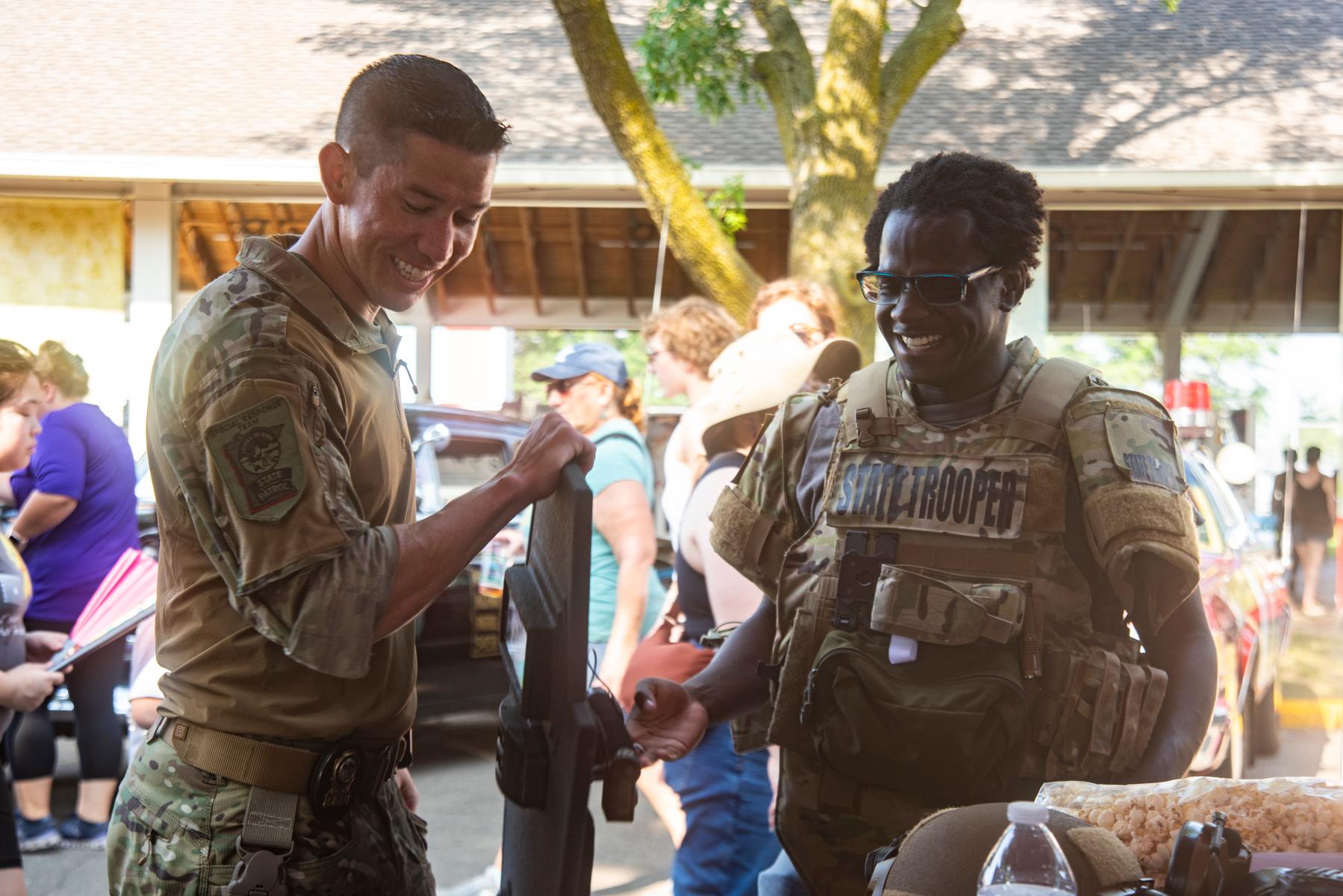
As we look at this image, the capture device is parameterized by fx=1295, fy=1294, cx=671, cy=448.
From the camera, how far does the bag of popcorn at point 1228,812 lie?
1.40 metres

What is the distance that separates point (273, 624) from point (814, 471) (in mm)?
1107

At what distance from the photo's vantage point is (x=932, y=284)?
2295 mm

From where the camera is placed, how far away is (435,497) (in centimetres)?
647

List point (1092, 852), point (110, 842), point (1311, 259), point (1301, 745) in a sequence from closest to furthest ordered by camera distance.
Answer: point (1092, 852) < point (110, 842) < point (1301, 745) < point (1311, 259)

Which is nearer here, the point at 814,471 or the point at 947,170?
the point at 947,170

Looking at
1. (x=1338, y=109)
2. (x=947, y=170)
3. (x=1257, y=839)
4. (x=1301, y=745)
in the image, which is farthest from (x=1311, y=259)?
(x=1257, y=839)

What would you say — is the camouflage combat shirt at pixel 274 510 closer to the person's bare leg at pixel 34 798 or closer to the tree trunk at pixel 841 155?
the person's bare leg at pixel 34 798

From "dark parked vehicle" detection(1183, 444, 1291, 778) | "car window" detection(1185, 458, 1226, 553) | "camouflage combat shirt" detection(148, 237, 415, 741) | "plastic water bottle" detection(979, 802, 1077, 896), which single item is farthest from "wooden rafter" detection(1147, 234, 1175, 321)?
"plastic water bottle" detection(979, 802, 1077, 896)

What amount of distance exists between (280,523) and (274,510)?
0.02 metres

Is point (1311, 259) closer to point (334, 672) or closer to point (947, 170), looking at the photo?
point (947, 170)

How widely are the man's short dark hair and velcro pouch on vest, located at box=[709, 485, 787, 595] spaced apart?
0.90 m

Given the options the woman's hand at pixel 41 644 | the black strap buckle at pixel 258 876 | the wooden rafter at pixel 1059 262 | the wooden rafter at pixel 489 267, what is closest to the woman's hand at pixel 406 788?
the black strap buckle at pixel 258 876

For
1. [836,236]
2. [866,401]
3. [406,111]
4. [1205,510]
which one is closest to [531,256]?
[836,236]

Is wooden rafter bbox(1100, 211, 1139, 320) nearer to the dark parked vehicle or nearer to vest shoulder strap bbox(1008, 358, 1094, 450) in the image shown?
the dark parked vehicle
